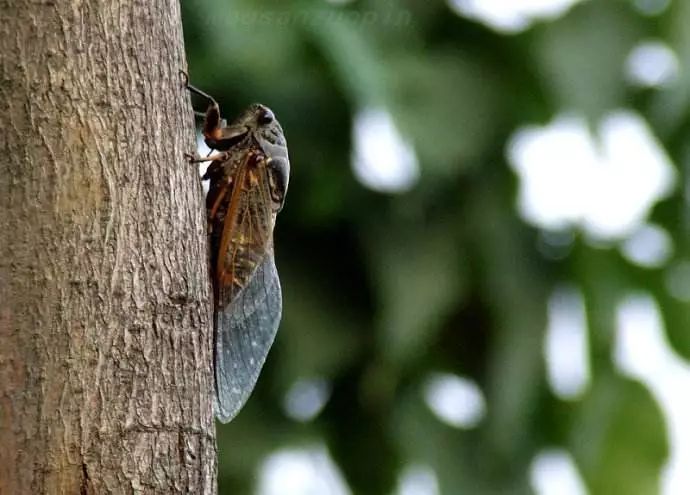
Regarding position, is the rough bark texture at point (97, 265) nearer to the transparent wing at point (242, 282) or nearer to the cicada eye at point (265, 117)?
the transparent wing at point (242, 282)

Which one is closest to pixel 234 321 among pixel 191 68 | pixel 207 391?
pixel 207 391

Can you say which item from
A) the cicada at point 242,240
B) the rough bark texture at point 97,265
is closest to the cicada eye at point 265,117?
the cicada at point 242,240

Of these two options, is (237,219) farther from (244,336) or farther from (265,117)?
(265,117)

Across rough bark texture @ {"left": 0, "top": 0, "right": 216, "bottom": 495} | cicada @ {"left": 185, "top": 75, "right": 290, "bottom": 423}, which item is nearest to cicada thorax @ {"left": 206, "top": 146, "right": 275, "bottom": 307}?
cicada @ {"left": 185, "top": 75, "right": 290, "bottom": 423}

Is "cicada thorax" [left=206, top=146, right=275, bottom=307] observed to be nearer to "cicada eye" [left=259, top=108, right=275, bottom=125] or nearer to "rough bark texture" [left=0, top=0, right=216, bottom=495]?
"cicada eye" [left=259, top=108, right=275, bottom=125]

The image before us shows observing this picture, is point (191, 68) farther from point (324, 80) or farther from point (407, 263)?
point (407, 263)

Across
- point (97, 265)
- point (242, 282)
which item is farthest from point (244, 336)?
point (97, 265)
